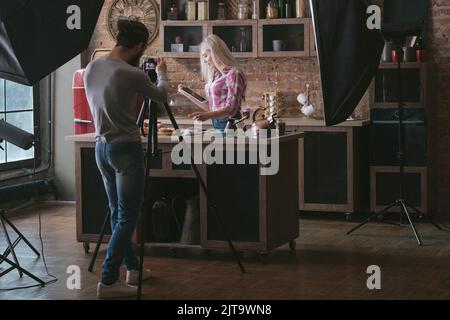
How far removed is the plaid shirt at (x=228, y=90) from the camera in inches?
263

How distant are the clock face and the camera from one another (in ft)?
1.56

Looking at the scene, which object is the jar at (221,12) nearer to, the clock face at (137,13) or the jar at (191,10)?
the jar at (191,10)

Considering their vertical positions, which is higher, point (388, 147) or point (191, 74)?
point (191, 74)

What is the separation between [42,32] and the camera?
15.4 feet

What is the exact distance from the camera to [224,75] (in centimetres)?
675

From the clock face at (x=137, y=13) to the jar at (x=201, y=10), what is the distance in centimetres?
58

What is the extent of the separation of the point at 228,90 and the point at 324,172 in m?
2.12

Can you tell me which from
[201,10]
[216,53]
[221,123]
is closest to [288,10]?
[201,10]

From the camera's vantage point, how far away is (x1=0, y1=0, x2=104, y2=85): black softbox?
4625 millimetres

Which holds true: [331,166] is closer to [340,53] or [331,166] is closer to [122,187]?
[340,53]
